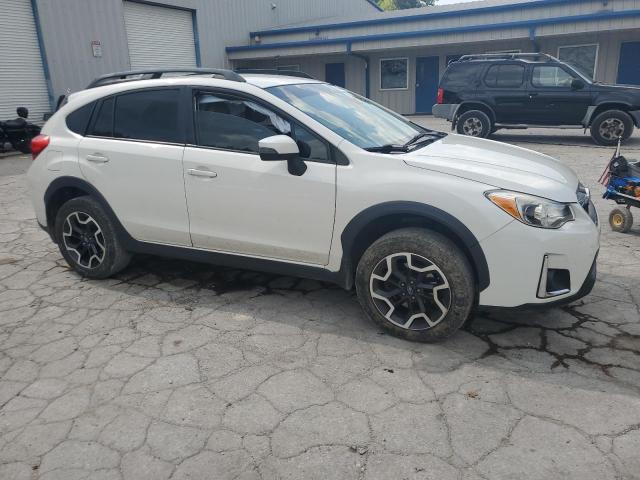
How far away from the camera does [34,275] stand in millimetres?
4660

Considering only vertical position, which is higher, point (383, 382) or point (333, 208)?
point (333, 208)

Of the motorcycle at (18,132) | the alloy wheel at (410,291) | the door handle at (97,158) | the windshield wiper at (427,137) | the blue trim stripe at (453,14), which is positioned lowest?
the alloy wheel at (410,291)

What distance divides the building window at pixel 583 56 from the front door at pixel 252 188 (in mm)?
17833

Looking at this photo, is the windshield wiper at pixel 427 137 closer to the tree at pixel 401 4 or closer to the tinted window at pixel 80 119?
the tinted window at pixel 80 119

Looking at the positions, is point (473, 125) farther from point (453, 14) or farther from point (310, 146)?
point (310, 146)

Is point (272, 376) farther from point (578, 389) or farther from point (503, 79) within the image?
point (503, 79)

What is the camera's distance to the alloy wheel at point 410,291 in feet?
10.3

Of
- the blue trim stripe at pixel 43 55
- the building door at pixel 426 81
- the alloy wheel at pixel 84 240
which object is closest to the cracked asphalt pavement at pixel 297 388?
the alloy wheel at pixel 84 240

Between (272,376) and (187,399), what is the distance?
0.50 meters

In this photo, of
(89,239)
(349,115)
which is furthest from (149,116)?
(349,115)

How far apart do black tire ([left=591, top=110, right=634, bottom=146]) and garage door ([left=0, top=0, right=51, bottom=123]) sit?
15.2 meters

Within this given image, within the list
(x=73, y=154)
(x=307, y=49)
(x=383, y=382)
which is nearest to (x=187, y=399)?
(x=383, y=382)

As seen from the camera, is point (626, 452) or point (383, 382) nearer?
point (626, 452)

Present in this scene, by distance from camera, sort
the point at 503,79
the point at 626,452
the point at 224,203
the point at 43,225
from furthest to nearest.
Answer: the point at 503,79, the point at 43,225, the point at 224,203, the point at 626,452
